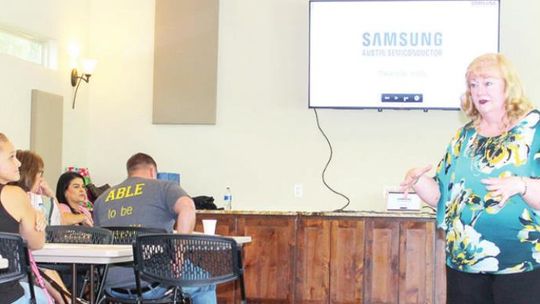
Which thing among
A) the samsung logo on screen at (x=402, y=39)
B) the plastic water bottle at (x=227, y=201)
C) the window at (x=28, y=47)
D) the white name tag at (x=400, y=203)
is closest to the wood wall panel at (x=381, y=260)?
the white name tag at (x=400, y=203)

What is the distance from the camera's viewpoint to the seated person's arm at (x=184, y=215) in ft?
14.4

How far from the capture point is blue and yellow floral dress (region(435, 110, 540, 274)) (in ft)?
8.21

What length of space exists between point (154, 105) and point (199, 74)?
0.52 m

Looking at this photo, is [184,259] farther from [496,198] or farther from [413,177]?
[496,198]

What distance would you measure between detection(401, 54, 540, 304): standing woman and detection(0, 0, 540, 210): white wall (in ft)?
14.3

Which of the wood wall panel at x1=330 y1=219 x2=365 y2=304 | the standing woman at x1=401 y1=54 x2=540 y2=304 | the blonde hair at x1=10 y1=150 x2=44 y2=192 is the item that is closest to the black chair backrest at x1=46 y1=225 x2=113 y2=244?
the blonde hair at x1=10 y1=150 x2=44 y2=192

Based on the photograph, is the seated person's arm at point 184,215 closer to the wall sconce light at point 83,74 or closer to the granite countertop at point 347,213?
the granite countertop at point 347,213

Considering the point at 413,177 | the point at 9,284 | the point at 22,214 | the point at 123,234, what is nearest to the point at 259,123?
the point at 123,234

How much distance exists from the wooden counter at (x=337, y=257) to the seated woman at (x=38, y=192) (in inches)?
56.4

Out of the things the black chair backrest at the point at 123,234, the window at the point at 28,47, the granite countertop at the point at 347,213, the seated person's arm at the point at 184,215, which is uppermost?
the window at the point at 28,47

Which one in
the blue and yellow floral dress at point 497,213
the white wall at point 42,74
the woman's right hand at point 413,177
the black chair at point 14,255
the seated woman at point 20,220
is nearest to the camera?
the blue and yellow floral dress at point 497,213

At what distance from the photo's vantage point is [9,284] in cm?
310

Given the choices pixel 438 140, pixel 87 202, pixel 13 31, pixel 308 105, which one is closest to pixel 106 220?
pixel 87 202

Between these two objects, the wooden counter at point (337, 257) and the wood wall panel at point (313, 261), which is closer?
the wooden counter at point (337, 257)
